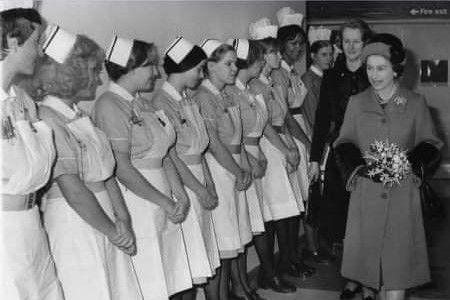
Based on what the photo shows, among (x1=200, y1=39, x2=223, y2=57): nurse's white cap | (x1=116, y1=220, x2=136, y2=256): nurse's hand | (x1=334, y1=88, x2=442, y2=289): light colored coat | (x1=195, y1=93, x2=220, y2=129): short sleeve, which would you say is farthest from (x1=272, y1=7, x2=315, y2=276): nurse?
(x1=116, y1=220, x2=136, y2=256): nurse's hand

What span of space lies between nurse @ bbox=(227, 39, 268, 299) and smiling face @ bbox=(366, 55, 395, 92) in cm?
95

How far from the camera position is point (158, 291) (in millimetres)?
2682

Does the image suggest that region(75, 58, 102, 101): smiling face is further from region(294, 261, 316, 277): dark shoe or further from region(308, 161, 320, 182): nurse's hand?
region(294, 261, 316, 277): dark shoe

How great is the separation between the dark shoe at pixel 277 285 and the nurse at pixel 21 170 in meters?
2.36

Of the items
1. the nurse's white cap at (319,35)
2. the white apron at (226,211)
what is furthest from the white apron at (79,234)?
the nurse's white cap at (319,35)

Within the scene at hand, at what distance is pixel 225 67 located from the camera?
133 inches

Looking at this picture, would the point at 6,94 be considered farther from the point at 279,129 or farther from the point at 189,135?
the point at 279,129

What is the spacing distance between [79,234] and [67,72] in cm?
55

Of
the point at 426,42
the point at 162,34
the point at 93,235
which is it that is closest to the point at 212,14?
the point at 162,34

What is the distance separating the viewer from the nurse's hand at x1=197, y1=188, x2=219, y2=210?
3.03 metres

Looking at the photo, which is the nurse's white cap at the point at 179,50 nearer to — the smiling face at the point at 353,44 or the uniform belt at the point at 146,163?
the uniform belt at the point at 146,163

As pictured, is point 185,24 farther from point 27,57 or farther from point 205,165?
point 27,57

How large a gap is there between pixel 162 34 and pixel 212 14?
29.8 inches

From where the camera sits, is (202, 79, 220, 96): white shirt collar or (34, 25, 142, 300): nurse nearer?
(34, 25, 142, 300): nurse
